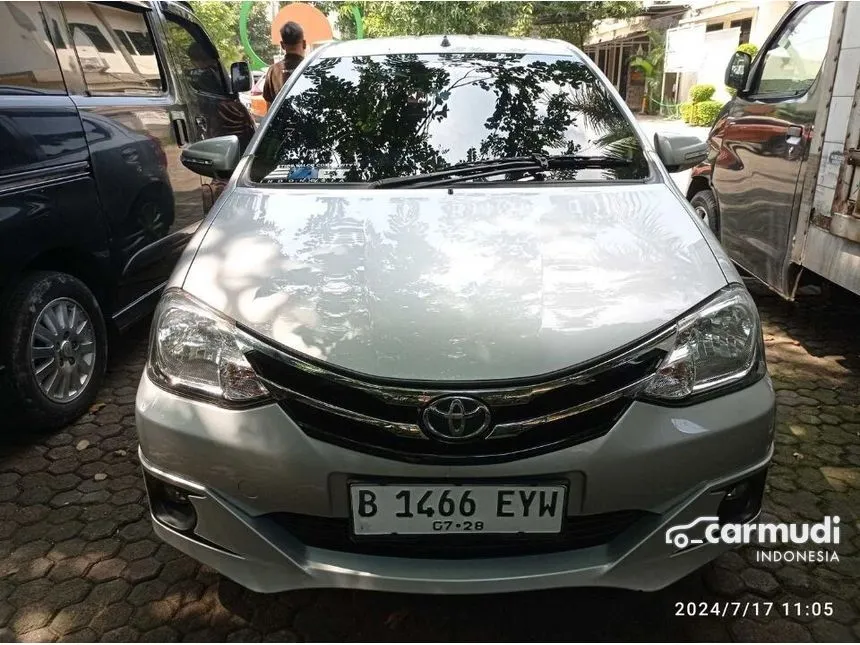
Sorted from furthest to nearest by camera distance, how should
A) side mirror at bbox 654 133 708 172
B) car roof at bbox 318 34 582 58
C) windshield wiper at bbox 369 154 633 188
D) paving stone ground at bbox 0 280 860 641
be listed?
car roof at bbox 318 34 582 58
side mirror at bbox 654 133 708 172
windshield wiper at bbox 369 154 633 188
paving stone ground at bbox 0 280 860 641

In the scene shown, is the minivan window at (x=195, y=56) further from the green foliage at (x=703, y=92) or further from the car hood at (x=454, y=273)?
the green foliage at (x=703, y=92)

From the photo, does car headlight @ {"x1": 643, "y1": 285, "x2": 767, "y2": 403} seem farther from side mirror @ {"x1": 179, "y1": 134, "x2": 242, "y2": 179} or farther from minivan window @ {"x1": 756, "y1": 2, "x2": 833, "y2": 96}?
minivan window @ {"x1": 756, "y1": 2, "x2": 833, "y2": 96}

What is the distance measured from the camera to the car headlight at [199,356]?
165 centimetres

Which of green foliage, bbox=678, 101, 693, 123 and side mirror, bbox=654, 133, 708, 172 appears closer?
side mirror, bbox=654, 133, 708, 172

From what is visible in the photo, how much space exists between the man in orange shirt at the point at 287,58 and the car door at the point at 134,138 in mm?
1831

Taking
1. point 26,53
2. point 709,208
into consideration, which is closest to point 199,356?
point 26,53

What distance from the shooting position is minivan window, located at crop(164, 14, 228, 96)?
174 inches

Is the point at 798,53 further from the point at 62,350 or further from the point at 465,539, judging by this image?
the point at 62,350

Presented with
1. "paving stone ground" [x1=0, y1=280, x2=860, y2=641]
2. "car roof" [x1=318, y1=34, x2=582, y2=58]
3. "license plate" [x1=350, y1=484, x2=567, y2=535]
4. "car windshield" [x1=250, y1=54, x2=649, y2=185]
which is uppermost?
"car roof" [x1=318, y1=34, x2=582, y2=58]

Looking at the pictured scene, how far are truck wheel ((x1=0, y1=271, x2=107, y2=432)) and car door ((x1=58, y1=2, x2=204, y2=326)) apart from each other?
0.29 metres

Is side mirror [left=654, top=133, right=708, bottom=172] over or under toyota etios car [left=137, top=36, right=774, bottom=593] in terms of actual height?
over

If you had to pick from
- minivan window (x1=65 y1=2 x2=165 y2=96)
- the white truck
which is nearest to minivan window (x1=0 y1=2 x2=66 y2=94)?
minivan window (x1=65 y1=2 x2=165 y2=96)

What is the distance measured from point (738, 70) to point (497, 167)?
9.01ft

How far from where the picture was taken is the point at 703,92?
18.3m
